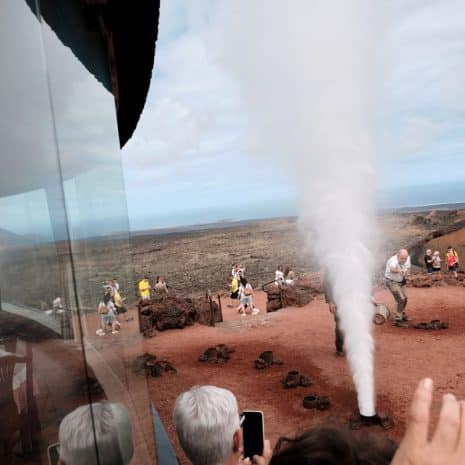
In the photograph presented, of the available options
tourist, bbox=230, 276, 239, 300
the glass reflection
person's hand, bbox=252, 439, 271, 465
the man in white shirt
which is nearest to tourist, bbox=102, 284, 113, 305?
the glass reflection

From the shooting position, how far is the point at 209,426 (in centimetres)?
151

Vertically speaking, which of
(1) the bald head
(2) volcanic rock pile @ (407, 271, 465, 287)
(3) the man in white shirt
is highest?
(1) the bald head

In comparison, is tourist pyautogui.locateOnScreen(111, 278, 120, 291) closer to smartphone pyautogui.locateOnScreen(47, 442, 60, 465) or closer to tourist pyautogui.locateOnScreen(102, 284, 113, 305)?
tourist pyautogui.locateOnScreen(102, 284, 113, 305)

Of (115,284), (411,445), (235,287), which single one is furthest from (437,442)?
(235,287)

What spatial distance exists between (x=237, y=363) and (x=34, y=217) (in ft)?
23.8

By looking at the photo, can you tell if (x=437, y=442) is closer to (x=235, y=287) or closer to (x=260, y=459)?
(x=260, y=459)

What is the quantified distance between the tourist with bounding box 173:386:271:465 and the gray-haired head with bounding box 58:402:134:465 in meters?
0.20

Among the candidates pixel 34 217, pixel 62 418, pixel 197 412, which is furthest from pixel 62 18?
pixel 197 412

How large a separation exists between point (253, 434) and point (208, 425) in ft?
0.96

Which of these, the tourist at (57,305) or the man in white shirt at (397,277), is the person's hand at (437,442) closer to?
the tourist at (57,305)

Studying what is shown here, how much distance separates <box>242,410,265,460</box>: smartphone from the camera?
5.61 feet

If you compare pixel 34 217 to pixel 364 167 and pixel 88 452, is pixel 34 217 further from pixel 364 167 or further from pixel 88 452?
pixel 364 167

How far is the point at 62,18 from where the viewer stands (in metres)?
1.44

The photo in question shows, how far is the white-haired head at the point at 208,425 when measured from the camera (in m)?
1.51
